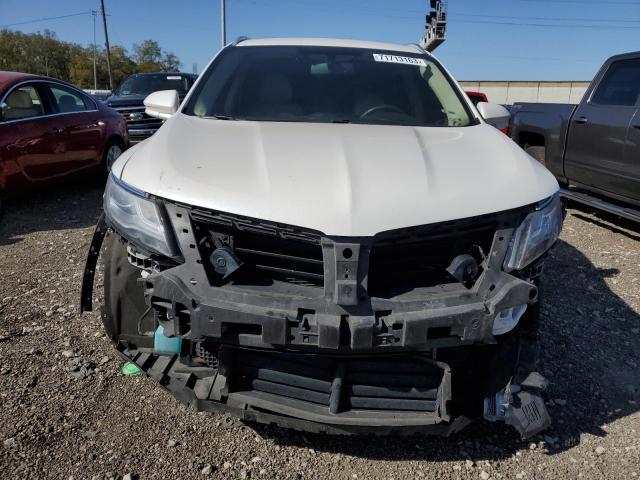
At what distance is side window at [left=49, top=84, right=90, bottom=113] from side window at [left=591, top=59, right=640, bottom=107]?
649cm

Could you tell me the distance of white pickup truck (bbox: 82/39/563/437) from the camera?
75.5 inches

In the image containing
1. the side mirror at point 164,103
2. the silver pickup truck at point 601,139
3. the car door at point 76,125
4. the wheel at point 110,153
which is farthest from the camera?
the wheel at point 110,153

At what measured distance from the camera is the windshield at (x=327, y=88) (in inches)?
125

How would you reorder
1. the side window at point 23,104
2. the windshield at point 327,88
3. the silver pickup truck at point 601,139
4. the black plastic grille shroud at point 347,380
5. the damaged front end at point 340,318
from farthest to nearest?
the side window at point 23,104
the silver pickup truck at point 601,139
the windshield at point 327,88
the black plastic grille shroud at point 347,380
the damaged front end at point 340,318

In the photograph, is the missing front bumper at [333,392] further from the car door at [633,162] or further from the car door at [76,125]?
the car door at [76,125]

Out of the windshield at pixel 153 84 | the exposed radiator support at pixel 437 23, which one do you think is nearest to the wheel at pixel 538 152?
the windshield at pixel 153 84

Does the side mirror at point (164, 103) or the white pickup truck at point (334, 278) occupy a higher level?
the side mirror at point (164, 103)

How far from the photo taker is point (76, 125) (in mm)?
6777

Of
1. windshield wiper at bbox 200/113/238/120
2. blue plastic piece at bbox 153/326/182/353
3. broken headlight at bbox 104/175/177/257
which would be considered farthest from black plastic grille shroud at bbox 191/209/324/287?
windshield wiper at bbox 200/113/238/120

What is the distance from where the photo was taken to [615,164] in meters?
5.59

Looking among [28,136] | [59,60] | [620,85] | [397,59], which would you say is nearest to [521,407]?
[397,59]

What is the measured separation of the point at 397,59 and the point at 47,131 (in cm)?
452

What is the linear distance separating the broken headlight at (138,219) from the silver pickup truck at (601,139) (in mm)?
4844

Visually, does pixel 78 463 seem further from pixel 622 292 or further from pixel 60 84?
pixel 60 84
